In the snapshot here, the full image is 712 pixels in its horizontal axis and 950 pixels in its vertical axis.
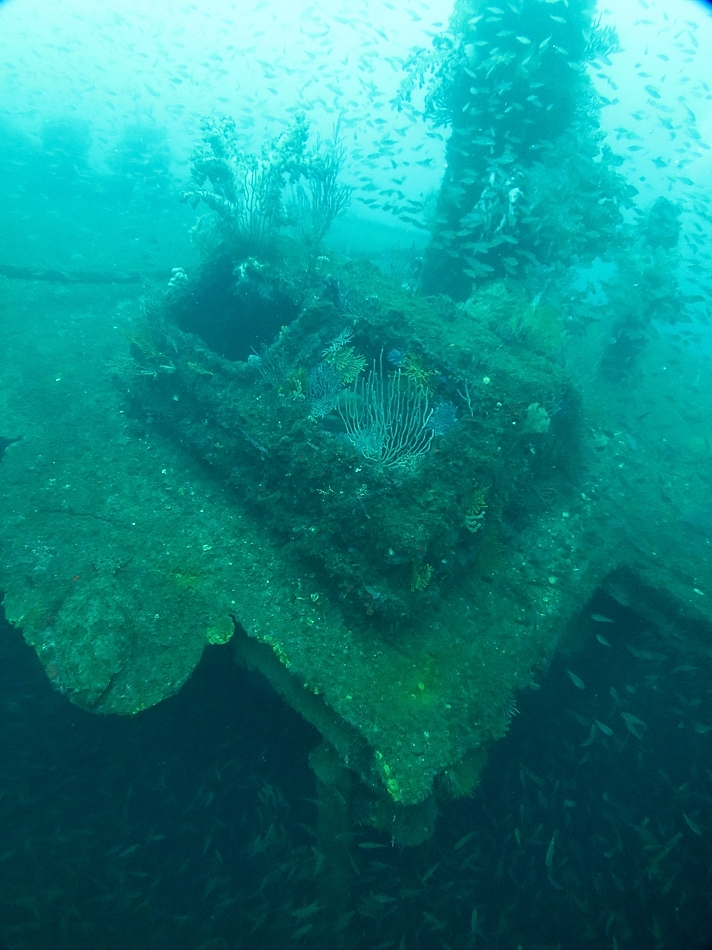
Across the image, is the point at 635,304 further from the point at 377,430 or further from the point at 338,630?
the point at 338,630

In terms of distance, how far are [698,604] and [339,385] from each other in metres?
5.49

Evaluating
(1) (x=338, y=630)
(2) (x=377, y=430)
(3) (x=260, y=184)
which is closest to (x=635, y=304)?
(3) (x=260, y=184)

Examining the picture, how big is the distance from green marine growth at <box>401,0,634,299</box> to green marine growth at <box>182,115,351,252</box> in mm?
3135

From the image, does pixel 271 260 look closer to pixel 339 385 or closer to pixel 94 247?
pixel 339 385

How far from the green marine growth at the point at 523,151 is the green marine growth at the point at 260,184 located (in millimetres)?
3135

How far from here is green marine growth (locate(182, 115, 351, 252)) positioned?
30.6ft

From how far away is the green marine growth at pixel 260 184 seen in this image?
9.31 m

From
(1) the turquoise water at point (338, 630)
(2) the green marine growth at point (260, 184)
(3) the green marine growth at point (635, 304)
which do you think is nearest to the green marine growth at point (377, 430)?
(1) the turquoise water at point (338, 630)

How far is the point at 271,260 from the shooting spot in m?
9.18

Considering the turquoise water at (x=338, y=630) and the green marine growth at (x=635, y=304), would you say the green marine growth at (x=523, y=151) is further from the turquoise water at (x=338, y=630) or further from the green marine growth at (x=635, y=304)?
the turquoise water at (x=338, y=630)

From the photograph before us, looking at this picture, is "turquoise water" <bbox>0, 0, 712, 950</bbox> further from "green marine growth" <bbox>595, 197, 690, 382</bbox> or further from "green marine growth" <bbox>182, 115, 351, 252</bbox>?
"green marine growth" <bbox>595, 197, 690, 382</bbox>

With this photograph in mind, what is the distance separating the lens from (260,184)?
9.59m

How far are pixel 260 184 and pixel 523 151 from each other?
686 cm

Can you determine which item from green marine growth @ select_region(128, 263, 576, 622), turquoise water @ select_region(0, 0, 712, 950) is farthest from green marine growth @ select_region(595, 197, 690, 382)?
green marine growth @ select_region(128, 263, 576, 622)
